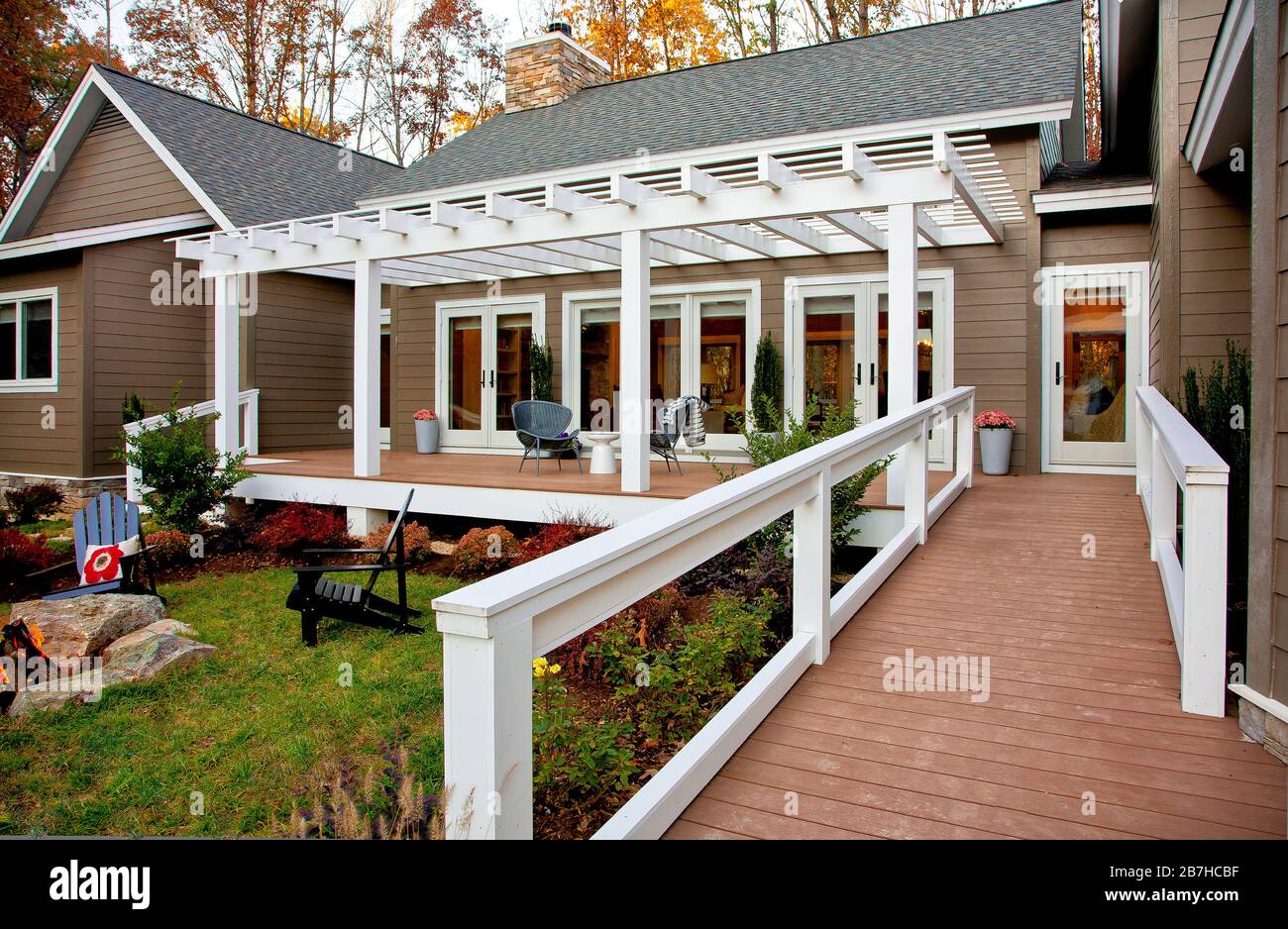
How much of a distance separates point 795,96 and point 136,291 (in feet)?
29.6

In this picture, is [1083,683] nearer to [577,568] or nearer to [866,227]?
[577,568]

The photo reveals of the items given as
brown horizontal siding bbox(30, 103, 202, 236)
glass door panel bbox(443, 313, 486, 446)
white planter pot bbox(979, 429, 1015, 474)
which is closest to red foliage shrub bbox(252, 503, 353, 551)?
glass door panel bbox(443, 313, 486, 446)

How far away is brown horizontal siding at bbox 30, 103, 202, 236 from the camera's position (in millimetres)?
12742

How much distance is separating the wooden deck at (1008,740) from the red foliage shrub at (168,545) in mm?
6716

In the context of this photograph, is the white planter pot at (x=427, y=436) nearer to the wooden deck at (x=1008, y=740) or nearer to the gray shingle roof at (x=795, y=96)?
the gray shingle roof at (x=795, y=96)

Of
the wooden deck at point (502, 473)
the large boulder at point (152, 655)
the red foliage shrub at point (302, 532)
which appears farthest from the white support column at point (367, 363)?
the large boulder at point (152, 655)

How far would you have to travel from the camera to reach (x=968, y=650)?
4.12m

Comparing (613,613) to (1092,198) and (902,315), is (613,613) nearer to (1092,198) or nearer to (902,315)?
(902,315)

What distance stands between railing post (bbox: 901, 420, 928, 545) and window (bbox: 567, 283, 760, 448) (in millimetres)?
4424

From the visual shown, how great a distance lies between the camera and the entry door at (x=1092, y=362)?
919 centimetres

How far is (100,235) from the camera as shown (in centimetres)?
1113

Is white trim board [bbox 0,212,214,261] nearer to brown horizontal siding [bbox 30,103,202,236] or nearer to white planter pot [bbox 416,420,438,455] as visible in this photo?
brown horizontal siding [bbox 30,103,202,236]
